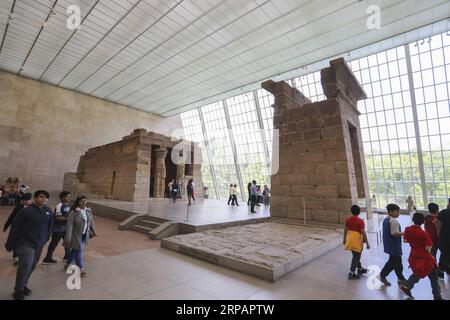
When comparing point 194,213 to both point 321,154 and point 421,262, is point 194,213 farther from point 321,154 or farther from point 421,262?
point 421,262

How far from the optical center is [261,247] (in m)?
4.43

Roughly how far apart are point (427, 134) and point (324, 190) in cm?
1264

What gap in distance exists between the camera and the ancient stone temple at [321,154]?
6691 mm

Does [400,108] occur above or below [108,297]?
above

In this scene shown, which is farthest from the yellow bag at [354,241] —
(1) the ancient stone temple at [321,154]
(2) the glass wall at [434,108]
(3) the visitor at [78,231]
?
(2) the glass wall at [434,108]

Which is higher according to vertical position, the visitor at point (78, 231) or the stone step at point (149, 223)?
the visitor at point (78, 231)

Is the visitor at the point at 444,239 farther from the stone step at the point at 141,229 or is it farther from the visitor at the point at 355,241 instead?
the stone step at the point at 141,229

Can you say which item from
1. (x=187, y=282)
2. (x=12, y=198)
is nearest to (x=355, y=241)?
(x=187, y=282)

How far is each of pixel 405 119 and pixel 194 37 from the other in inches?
573

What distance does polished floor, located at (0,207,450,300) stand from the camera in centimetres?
285

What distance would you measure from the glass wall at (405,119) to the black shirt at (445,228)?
12947mm
